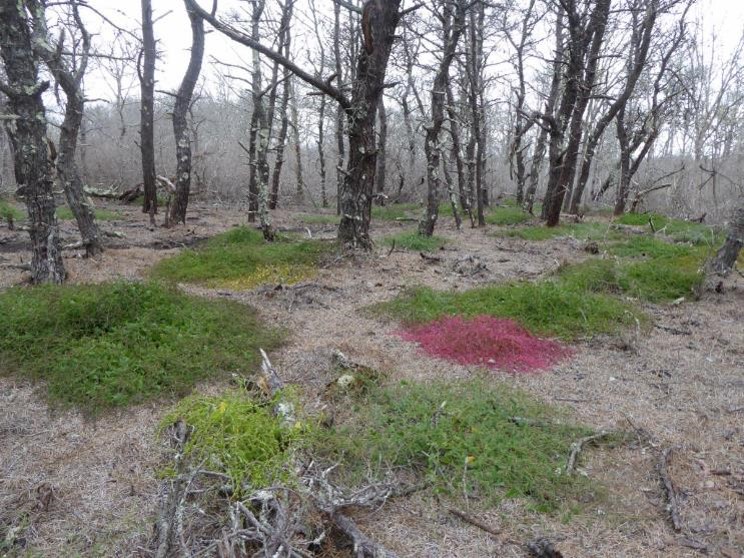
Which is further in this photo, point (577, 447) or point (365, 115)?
point (365, 115)

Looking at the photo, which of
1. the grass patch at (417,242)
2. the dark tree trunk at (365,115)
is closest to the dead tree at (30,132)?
the dark tree trunk at (365,115)

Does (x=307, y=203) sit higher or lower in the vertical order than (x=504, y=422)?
higher

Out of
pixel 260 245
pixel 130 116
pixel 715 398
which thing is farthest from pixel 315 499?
pixel 130 116

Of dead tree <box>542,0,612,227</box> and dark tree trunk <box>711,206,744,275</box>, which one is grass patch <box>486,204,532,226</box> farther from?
dark tree trunk <box>711,206,744,275</box>

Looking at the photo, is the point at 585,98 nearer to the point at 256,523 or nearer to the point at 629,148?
the point at 629,148

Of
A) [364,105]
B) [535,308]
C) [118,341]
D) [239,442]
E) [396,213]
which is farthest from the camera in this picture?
[396,213]

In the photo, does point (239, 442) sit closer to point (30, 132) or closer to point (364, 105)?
point (30, 132)

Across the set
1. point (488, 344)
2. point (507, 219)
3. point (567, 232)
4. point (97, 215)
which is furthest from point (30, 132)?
point (507, 219)

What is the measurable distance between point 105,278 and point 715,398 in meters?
7.56

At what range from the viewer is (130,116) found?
39.3 metres

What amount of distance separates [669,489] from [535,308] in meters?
3.44

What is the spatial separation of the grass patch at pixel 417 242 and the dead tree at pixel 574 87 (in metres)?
4.02

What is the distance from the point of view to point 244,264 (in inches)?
331

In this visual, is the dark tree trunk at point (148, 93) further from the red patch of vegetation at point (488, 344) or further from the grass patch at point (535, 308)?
the red patch of vegetation at point (488, 344)
